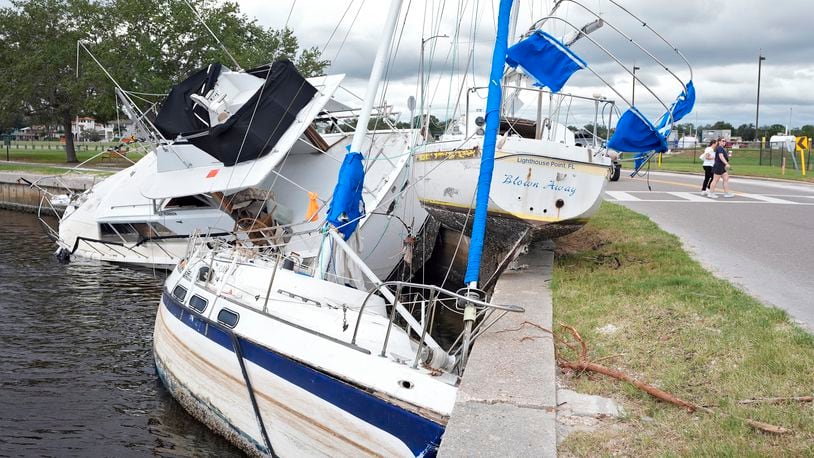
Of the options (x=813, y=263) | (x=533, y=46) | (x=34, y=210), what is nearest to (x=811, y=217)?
(x=813, y=263)

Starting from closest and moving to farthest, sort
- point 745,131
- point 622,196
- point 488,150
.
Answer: point 488,150 → point 622,196 → point 745,131

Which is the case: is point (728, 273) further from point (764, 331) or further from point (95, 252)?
point (95, 252)

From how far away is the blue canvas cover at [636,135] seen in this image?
356 inches

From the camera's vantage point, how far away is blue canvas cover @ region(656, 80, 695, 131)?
9.12 metres

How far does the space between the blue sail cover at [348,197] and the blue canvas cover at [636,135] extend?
11.2ft

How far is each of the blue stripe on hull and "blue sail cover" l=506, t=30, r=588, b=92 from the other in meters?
4.55

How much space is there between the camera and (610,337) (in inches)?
259

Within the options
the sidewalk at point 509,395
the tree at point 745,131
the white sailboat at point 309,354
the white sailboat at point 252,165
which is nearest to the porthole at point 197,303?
the white sailboat at point 309,354

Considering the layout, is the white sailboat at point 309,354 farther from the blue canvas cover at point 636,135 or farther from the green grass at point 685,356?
the blue canvas cover at point 636,135

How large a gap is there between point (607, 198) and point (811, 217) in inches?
212

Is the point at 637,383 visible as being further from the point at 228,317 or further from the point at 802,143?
the point at 802,143

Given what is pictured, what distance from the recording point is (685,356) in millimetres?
5867

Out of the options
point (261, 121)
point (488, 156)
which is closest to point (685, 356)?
point (488, 156)

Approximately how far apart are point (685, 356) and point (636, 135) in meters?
4.01
